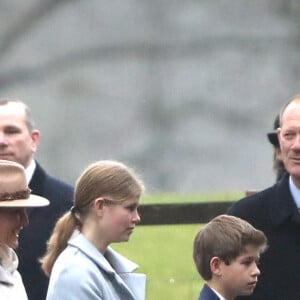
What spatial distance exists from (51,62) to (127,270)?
7.15 meters

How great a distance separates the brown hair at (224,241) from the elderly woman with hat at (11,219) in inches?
37.8

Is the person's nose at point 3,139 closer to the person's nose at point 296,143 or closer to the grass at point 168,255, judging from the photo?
the person's nose at point 296,143

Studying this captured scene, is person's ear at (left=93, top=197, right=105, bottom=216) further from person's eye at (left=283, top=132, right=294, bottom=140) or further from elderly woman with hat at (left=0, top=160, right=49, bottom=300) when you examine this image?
person's eye at (left=283, top=132, right=294, bottom=140)

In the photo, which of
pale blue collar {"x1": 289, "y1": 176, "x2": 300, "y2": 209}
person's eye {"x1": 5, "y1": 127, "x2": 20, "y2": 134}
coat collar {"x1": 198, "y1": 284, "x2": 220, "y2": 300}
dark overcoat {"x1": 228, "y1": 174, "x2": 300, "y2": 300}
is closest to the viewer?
coat collar {"x1": 198, "y1": 284, "x2": 220, "y2": 300}

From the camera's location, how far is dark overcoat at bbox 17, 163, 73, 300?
6441mm

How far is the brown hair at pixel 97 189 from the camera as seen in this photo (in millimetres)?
5254

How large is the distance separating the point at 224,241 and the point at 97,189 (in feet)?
2.07

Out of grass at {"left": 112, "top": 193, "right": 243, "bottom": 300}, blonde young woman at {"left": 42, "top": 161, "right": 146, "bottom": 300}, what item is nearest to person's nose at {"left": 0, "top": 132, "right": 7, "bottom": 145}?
blonde young woman at {"left": 42, "top": 161, "right": 146, "bottom": 300}

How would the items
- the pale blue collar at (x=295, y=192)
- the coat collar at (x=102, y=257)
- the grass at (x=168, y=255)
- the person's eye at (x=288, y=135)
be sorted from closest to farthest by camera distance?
the coat collar at (x=102, y=257) → the person's eye at (x=288, y=135) → the pale blue collar at (x=295, y=192) → the grass at (x=168, y=255)

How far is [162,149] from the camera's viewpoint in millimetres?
12352

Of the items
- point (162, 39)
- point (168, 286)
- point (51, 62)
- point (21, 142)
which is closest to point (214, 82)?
point (162, 39)

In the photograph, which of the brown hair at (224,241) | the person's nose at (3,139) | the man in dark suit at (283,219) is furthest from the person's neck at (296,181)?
the person's nose at (3,139)

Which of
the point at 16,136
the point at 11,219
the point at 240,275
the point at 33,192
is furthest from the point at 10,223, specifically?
the point at 16,136

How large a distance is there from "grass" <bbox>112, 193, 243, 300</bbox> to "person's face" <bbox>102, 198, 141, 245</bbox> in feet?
15.1
